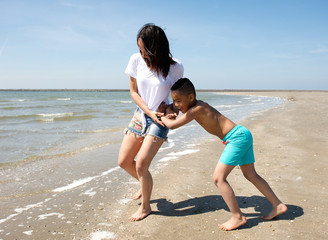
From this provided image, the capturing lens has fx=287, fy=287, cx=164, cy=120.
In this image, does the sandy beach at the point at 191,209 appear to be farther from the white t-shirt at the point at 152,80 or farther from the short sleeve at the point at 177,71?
the short sleeve at the point at 177,71

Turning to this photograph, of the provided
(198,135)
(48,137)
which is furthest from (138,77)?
(48,137)

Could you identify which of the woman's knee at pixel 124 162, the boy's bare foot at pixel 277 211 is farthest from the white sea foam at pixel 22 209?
the boy's bare foot at pixel 277 211

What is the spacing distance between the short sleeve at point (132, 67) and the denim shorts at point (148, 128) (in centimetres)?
44

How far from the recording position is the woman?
3.09 meters

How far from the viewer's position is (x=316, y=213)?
3332 millimetres

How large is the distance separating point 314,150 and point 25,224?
5862 millimetres

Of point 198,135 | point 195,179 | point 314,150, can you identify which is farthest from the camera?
point 198,135

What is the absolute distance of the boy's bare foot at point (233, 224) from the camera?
2973mm

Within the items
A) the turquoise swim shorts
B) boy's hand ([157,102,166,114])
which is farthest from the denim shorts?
the turquoise swim shorts

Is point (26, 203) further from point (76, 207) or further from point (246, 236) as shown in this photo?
point (246, 236)

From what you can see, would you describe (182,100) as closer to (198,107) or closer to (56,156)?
(198,107)

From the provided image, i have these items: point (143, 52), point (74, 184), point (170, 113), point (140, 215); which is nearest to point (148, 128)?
point (170, 113)

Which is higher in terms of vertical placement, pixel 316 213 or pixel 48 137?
pixel 316 213

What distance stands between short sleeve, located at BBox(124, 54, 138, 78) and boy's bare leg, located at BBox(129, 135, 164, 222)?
29.6 inches
